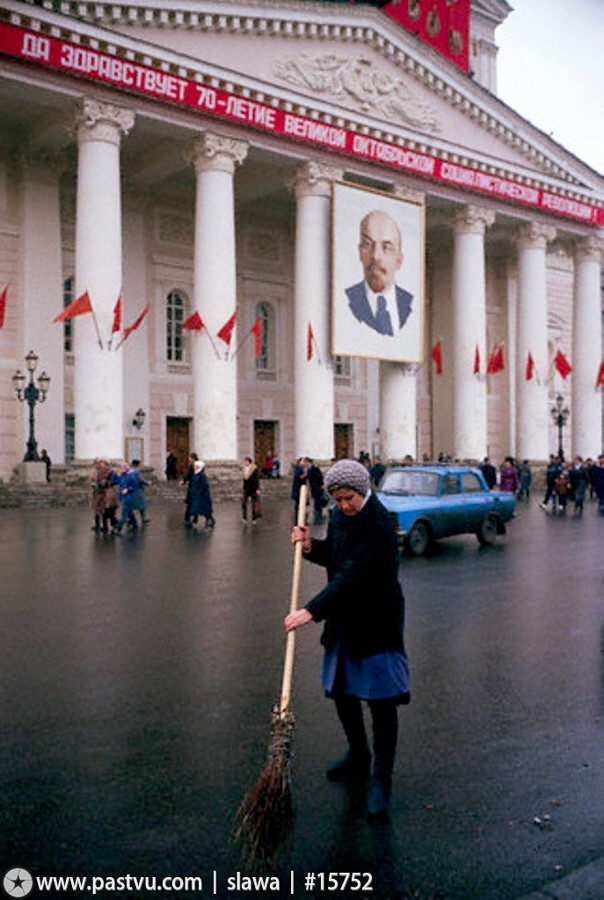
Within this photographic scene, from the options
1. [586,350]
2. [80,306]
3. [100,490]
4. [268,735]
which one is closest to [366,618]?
[268,735]

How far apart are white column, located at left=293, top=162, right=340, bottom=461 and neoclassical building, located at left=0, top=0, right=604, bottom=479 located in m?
0.08

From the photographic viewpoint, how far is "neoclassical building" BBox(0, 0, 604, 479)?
91.7ft

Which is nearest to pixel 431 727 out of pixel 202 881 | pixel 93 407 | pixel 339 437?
pixel 202 881

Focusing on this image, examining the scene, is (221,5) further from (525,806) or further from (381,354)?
(525,806)

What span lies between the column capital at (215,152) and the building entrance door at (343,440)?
14.5 metres

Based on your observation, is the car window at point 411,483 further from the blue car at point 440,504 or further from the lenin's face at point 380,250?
the lenin's face at point 380,250

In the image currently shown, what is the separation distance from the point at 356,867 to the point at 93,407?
2503 cm

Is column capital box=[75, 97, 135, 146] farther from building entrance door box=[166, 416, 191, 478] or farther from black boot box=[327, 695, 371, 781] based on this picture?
black boot box=[327, 695, 371, 781]

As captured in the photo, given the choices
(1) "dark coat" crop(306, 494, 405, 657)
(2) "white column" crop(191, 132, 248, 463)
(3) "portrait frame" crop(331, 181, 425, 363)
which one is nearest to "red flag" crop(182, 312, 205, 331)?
(2) "white column" crop(191, 132, 248, 463)

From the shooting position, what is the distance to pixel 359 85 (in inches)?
1374


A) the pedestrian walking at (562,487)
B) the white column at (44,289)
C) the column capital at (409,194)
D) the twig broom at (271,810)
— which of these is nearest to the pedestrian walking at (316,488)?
the pedestrian walking at (562,487)

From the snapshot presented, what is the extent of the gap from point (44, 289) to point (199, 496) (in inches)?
568

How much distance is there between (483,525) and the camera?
17.5 metres

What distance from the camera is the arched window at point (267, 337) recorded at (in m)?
40.0
